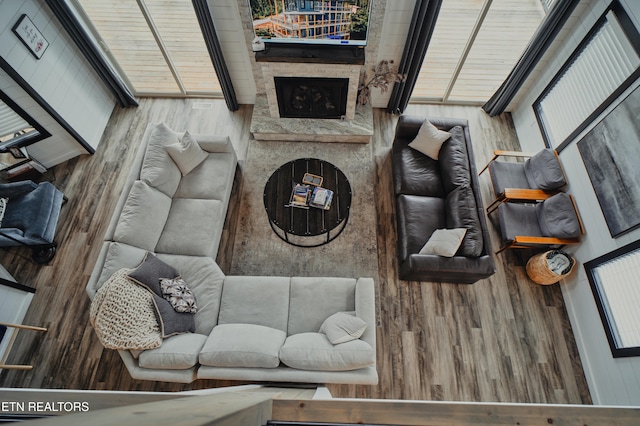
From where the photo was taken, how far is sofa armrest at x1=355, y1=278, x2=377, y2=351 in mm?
2555

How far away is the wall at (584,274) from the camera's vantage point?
8.77 ft

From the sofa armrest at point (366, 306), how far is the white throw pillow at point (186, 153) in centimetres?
209

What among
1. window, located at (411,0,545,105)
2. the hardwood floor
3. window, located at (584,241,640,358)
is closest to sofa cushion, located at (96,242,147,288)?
the hardwood floor

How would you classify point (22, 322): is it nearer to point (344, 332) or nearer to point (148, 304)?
point (148, 304)

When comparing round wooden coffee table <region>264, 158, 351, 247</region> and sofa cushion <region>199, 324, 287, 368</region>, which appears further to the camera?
round wooden coffee table <region>264, 158, 351, 247</region>

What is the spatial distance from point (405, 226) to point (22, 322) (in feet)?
12.9

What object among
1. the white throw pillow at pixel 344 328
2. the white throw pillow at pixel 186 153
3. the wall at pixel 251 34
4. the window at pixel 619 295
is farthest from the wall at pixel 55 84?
the window at pixel 619 295

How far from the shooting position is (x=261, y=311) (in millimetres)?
2814

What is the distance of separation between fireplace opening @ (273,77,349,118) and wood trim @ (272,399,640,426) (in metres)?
3.35

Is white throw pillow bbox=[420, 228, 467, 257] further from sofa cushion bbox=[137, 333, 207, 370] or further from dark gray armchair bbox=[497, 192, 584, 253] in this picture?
sofa cushion bbox=[137, 333, 207, 370]

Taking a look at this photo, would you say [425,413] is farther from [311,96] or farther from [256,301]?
[311,96]

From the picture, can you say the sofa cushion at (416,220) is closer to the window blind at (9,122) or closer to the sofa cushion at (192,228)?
the sofa cushion at (192,228)

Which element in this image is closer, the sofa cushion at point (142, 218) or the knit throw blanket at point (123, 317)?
the knit throw blanket at point (123, 317)

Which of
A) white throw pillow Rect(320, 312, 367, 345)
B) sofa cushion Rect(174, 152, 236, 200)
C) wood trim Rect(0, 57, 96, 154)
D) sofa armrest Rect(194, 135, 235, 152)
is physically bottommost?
white throw pillow Rect(320, 312, 367, 345)
